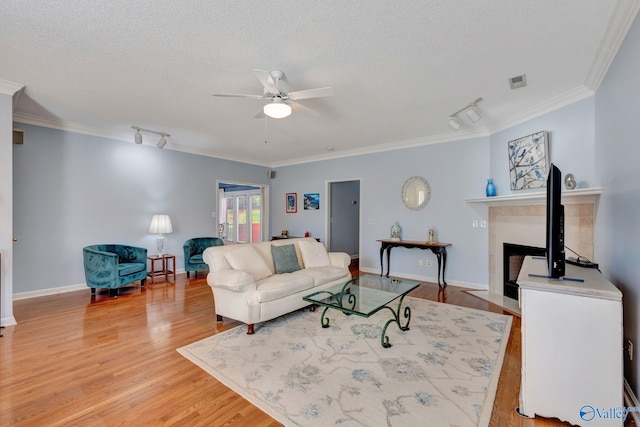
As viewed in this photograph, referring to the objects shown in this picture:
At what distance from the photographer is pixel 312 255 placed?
4137 millimetres

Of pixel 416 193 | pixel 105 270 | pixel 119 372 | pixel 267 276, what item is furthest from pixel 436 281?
pixel 105 270

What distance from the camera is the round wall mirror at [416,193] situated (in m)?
5.20

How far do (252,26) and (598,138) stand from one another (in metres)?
3.50

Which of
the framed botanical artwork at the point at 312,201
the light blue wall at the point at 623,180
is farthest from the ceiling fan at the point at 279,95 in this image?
the framed botanical artwork at the point at 312,201

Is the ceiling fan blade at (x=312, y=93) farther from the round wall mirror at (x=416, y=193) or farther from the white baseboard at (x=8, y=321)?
the white baseboard at (x=8, y=321)

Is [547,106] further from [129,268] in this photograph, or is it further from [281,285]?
[129,268]

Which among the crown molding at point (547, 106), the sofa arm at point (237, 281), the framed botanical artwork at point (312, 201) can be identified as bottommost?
the sofa arm at point (237, 281)

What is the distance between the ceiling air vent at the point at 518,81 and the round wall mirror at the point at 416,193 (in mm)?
2336

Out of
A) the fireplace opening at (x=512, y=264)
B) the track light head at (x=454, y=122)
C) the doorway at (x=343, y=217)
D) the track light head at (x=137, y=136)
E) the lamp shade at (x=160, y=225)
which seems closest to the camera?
the track light head at (x=454, y=122)

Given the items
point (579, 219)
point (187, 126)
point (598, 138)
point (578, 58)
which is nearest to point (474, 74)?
point (578, 58)

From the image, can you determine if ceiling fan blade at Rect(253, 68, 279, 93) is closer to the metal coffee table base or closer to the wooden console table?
the metal coffee table base

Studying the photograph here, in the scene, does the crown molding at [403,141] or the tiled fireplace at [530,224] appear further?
the crown molding at [403,141]

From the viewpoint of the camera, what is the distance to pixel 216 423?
168 cm

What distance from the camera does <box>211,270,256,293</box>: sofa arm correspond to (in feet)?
9.48
